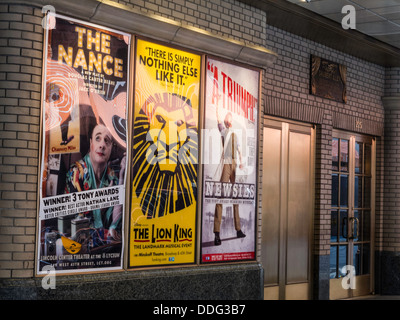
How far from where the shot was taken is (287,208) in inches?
381

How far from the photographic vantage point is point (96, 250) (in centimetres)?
644

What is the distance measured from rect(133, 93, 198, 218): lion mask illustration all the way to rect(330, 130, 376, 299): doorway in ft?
12.8

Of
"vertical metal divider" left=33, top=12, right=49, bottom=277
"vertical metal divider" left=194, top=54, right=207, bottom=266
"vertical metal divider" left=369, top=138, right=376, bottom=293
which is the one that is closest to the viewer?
"vertical metal divider" left=33, top=12, right=49, bottom=277

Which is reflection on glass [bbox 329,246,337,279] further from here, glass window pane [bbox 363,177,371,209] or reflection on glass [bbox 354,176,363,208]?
glass window pane [bbox 363,177,371,209]

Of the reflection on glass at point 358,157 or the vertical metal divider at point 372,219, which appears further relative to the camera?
the vertical metal divider at point 372,219

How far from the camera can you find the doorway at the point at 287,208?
30.5 ft

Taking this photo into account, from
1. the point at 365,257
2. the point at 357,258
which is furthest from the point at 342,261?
the point at 365,257

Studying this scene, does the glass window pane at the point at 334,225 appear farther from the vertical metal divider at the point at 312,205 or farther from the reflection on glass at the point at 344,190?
the vertical metal divider at the point at 312,205

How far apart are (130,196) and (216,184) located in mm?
1318

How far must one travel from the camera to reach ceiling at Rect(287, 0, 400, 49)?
833 centimetres


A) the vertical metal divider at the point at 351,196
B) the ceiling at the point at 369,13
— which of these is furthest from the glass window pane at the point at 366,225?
the ceiling at the point at 369,13

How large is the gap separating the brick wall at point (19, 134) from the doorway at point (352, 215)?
587cm

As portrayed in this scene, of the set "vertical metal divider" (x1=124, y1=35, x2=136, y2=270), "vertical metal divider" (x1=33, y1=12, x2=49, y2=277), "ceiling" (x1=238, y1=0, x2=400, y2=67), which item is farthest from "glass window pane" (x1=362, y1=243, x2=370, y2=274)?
"vertical metal divider" (x1=33, y1=12, x2=49, y2=277)

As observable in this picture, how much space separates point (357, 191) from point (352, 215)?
45cm
